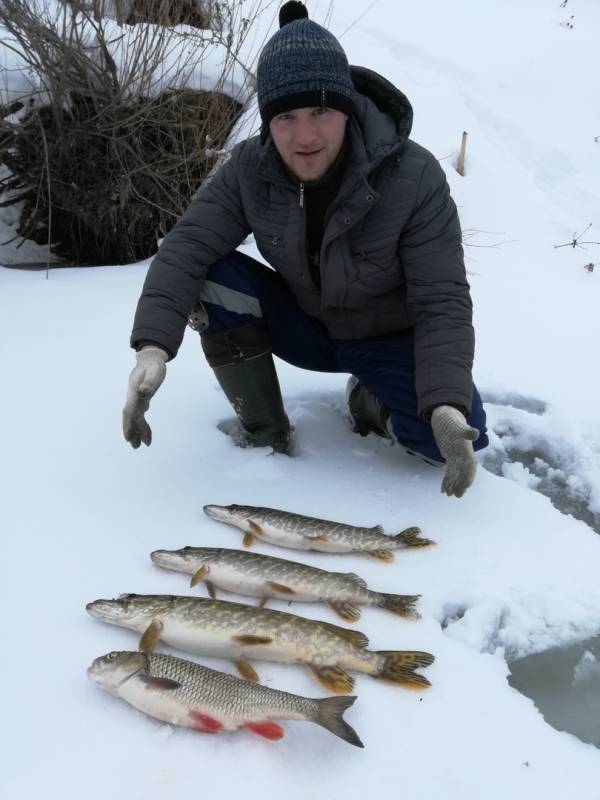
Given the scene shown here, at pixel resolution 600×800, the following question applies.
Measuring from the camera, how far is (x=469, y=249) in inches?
221

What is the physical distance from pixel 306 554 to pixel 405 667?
0.64 meters

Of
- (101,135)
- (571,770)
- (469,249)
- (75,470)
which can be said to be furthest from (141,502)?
(469,249)

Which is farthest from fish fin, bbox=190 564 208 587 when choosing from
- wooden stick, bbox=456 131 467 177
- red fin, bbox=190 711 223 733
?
wooden stick, bbox=456 131 467 177

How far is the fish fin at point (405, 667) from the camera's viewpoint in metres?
1.83

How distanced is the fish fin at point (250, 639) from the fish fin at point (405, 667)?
312 millimetres

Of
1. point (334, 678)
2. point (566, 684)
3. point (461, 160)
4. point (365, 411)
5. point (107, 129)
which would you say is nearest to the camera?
point (334, 678)

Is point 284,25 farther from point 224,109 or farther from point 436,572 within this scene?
point 224,109

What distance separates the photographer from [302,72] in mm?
2182

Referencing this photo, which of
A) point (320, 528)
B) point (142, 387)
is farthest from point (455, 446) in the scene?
point (142, 387)

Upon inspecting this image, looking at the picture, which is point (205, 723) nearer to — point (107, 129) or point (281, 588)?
point (281, 588)

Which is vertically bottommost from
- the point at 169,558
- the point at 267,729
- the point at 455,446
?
the point at 267,729

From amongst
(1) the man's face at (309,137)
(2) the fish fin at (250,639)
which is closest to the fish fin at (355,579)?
(2) the fish fin at (250,639)

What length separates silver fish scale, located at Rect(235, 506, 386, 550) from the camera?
237 centimetres

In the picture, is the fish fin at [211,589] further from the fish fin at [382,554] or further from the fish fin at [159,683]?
the fish fin at [382,554]
